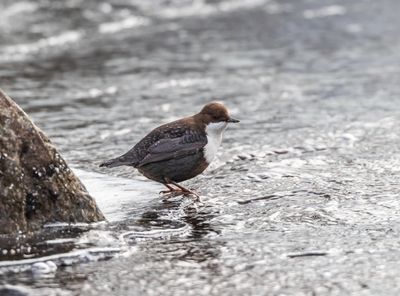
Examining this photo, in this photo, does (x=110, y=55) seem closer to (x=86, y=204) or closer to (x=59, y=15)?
(x=59, y=15)

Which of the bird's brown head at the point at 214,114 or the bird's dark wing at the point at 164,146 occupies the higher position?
the bird's brown head at the point at 214,114

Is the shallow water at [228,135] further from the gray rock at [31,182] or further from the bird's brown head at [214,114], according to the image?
the bird's brown head at [214,114]

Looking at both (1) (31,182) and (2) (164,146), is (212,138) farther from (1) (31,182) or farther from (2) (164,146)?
(1) (31,182)

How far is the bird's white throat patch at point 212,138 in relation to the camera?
6768 millimetres

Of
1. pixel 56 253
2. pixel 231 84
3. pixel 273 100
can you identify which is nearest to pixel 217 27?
pixel 231 84

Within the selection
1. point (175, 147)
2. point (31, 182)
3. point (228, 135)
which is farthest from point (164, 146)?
point (228, 135)

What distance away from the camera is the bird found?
22.1ft

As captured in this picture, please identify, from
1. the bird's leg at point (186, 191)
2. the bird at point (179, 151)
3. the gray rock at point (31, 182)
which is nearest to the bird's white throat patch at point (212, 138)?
the bird at point (179, 151)

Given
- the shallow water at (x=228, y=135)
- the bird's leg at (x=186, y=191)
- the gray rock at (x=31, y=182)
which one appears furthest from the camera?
the bird's leg at (x=186, y=191)

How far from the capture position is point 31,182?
5605 mm

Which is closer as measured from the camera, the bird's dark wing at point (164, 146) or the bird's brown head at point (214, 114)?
the bird's dark wing at point (164, 146)

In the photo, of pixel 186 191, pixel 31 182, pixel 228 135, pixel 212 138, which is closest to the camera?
pixel 31 182

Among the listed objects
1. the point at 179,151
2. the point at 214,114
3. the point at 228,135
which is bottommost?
the point at 228,135

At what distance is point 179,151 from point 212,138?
0.28 m
